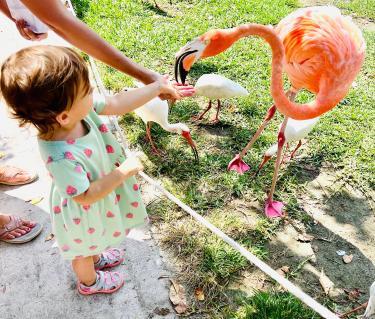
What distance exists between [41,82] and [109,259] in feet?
4.74

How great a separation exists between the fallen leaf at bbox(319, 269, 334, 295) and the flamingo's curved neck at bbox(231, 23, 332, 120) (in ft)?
3.50

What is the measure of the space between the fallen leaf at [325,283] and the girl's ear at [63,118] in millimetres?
1921

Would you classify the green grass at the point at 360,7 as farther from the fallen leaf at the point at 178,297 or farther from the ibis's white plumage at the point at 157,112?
the fallen leaf at the point at 178,297

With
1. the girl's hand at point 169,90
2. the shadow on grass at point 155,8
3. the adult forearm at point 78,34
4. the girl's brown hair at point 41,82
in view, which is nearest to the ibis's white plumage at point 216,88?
the girl's hand at point 169,90

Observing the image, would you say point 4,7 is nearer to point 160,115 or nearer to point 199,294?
point 160,115

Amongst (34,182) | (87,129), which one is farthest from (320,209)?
(34,182)

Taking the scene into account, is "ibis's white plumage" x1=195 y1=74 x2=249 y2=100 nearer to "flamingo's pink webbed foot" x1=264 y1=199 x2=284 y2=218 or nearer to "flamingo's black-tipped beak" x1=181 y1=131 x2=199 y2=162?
"flamingo's black-tipped beak" x1=181 y1=131 x2=199 y2=162

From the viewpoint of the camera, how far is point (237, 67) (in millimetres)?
4469

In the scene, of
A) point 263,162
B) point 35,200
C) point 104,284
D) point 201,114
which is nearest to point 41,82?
point 104,284

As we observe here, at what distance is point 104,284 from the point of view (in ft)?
7.64

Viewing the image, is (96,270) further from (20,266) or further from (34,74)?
(34,74)

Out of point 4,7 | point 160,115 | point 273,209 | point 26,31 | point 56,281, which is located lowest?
point 56,281

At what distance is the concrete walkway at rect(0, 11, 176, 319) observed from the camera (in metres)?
2.28

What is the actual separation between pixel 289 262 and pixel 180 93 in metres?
1.40
